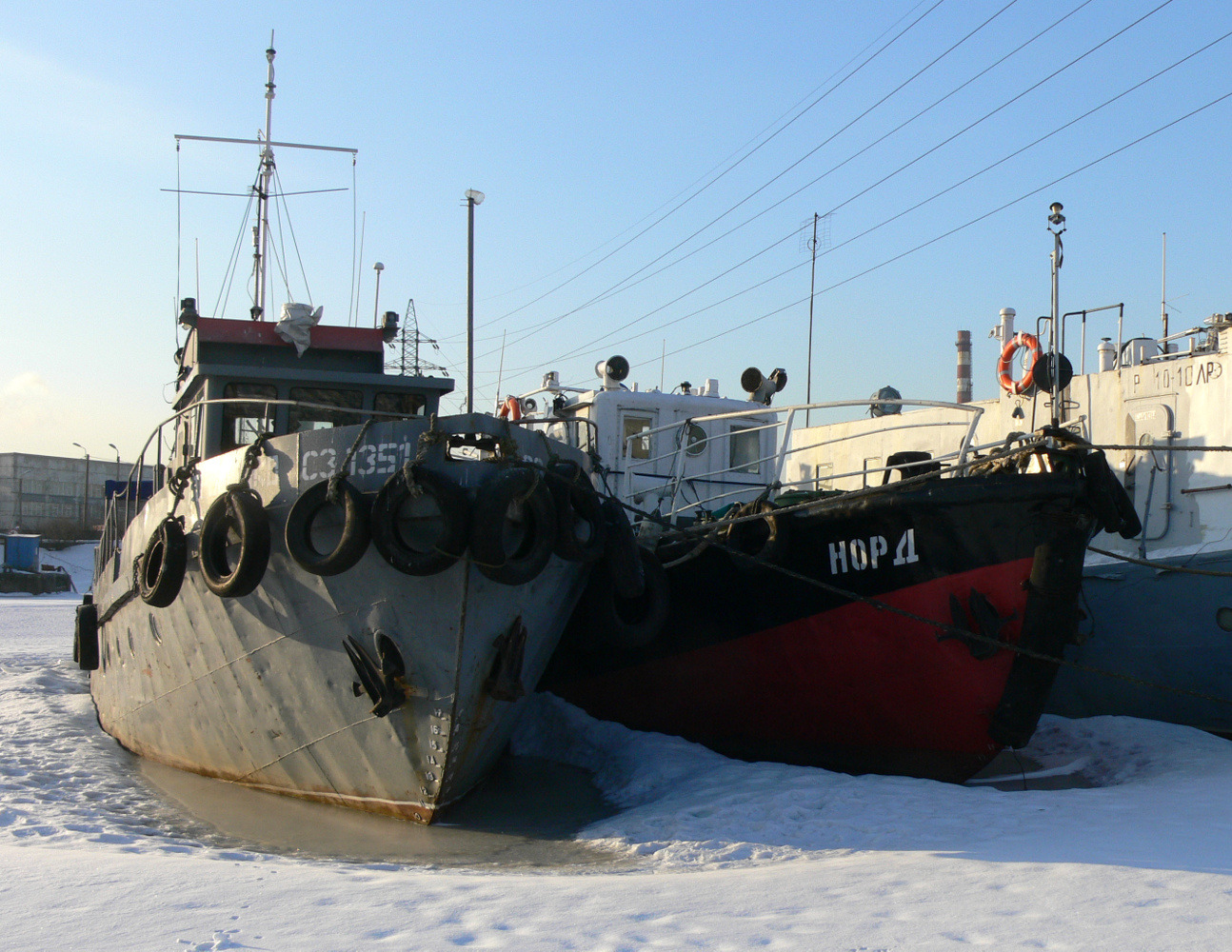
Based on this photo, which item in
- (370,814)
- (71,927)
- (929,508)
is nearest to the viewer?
(71,927)

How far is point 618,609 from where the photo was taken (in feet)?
27.3

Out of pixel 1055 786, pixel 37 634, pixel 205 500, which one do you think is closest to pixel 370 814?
pixel 205 500

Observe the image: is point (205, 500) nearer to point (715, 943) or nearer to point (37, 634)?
point (715, 943)

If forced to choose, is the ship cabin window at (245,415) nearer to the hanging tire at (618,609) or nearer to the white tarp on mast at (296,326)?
the white tarp on mast at (296,326)

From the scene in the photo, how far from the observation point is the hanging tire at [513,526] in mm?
6465

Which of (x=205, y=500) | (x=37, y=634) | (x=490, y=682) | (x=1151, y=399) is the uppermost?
(x=1151, y=399)

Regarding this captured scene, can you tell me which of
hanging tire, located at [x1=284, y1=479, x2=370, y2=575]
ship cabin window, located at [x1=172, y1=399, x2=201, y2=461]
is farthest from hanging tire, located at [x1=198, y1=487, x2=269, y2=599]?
ship cabin window, located at [x1=172, y1=399, x2=201, y2=461]

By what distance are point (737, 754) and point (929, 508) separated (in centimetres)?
277

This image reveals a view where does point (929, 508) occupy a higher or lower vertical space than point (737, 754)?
higher

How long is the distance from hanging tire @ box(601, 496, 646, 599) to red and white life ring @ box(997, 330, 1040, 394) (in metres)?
5.15

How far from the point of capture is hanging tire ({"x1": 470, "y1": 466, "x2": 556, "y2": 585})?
646 centimetres

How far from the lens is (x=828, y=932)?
13.6ft

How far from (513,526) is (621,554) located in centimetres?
87

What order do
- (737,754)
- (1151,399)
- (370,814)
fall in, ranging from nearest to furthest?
(370,814), (737,754), (1151,399)
